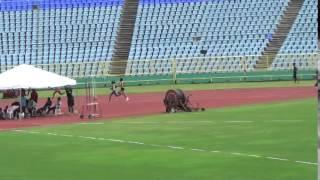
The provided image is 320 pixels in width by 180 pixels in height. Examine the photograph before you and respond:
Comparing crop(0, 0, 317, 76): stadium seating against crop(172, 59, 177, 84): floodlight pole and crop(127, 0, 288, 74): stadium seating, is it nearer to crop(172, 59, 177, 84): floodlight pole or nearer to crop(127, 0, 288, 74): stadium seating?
crop(127, 0, 288, 74): stadium seating

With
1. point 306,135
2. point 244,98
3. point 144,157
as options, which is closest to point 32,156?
point 144,157

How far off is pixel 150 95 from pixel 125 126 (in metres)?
18.3

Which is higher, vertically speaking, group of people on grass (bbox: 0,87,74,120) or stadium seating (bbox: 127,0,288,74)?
stadium seating (bbox: 127,0,288,74)

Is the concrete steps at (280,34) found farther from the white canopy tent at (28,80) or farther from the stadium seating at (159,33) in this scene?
the white canopy tent at (28,80)

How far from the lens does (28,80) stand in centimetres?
2762

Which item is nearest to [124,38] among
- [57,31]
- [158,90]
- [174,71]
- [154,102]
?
[57,31]

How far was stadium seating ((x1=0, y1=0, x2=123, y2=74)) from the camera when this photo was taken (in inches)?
2344

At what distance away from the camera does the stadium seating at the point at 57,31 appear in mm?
59531

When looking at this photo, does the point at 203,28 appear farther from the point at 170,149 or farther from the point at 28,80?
the point at 170,149

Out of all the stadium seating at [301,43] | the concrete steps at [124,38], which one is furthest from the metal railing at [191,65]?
the concrete steps at [124,38]

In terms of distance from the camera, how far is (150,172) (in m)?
12.9

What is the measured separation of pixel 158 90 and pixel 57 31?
19.8m

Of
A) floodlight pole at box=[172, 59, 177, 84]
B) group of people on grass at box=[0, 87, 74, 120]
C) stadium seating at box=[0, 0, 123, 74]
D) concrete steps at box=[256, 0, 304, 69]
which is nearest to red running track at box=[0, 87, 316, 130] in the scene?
group of people on grass at box=[0, 87, 74, 120]

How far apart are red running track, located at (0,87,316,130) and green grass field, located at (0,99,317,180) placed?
3.23 metres
